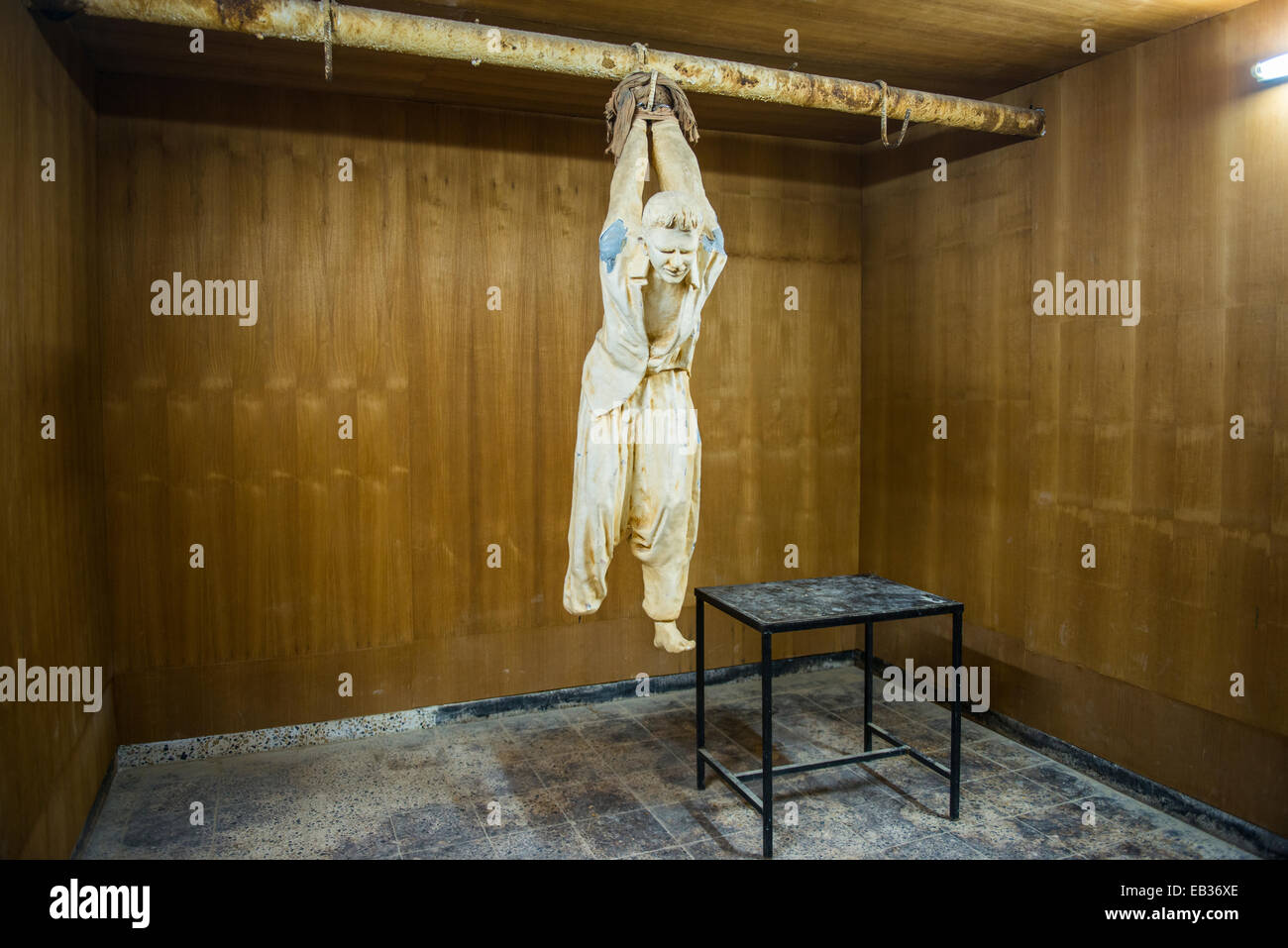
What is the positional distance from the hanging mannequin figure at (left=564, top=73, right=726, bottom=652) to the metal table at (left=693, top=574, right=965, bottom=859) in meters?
0.36

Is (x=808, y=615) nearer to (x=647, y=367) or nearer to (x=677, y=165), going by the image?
(x=647, y=367)

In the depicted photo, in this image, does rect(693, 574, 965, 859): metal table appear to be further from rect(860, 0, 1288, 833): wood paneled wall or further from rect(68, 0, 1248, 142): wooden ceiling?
rect(68, 0, 1248, 142): wooden ceiling

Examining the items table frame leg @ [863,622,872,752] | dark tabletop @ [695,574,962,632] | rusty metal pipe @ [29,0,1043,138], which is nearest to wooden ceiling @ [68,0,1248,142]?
rusty metal pipe @ [29,0,1043,138]

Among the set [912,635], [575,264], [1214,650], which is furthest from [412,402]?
[1214,650]

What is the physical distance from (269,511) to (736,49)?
2.95 m

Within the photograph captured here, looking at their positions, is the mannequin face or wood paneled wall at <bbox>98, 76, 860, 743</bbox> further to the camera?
wood paneled wall at <bbox>98, 76, 860, 743</bbox>

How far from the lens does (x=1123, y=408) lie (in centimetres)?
365

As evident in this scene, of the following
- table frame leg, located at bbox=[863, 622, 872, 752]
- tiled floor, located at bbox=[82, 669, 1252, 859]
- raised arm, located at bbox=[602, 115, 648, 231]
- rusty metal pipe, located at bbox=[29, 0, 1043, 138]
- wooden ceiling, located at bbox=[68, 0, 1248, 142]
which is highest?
wooden ceiling, located at bbox=[68, 0, 1248, 142]

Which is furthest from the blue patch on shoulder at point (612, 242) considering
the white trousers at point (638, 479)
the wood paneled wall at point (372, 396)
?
the wood paneled wall at point (372, 396)

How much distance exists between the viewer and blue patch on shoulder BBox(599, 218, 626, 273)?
8.67ft

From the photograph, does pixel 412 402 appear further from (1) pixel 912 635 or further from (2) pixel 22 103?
(1) pixel 912 635

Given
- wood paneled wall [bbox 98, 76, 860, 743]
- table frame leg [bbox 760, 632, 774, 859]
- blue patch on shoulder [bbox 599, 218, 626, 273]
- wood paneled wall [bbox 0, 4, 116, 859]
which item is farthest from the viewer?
wood paneled wall [bbox 98, 76, 860, 743]

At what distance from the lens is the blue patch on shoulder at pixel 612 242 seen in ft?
8.67

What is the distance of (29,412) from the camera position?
108 inches
